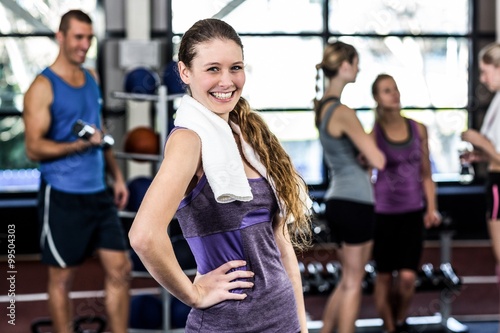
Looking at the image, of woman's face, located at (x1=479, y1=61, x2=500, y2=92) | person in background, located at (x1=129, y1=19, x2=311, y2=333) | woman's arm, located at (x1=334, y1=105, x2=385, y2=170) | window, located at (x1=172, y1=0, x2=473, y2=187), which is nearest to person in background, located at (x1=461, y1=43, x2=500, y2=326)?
woman's face, located at (x1=479, y1=61, x2=500, y2=92)

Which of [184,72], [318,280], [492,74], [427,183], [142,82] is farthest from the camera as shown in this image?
[142,82]

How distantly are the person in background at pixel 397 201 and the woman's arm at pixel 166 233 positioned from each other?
2.47 meters

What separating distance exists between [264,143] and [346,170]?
1.95 m

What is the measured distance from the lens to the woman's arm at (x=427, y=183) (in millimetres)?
4156

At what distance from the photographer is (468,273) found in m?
5.93

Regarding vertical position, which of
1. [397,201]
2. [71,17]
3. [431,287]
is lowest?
[431,287]

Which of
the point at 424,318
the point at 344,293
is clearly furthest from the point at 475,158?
the point at 424,318

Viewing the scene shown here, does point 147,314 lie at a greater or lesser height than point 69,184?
lesser

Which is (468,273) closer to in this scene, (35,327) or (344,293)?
(344,293)

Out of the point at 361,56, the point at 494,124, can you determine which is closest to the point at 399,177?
the point at 494,124

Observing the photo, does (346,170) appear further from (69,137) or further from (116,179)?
(69,137)

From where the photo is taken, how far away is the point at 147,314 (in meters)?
4.08

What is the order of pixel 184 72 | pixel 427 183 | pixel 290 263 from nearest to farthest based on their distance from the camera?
pixel 184 72
pixel 290 263
pixel 427 183

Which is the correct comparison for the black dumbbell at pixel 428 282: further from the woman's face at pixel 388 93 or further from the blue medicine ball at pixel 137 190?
the blue medicine ball at pixel 137 190
